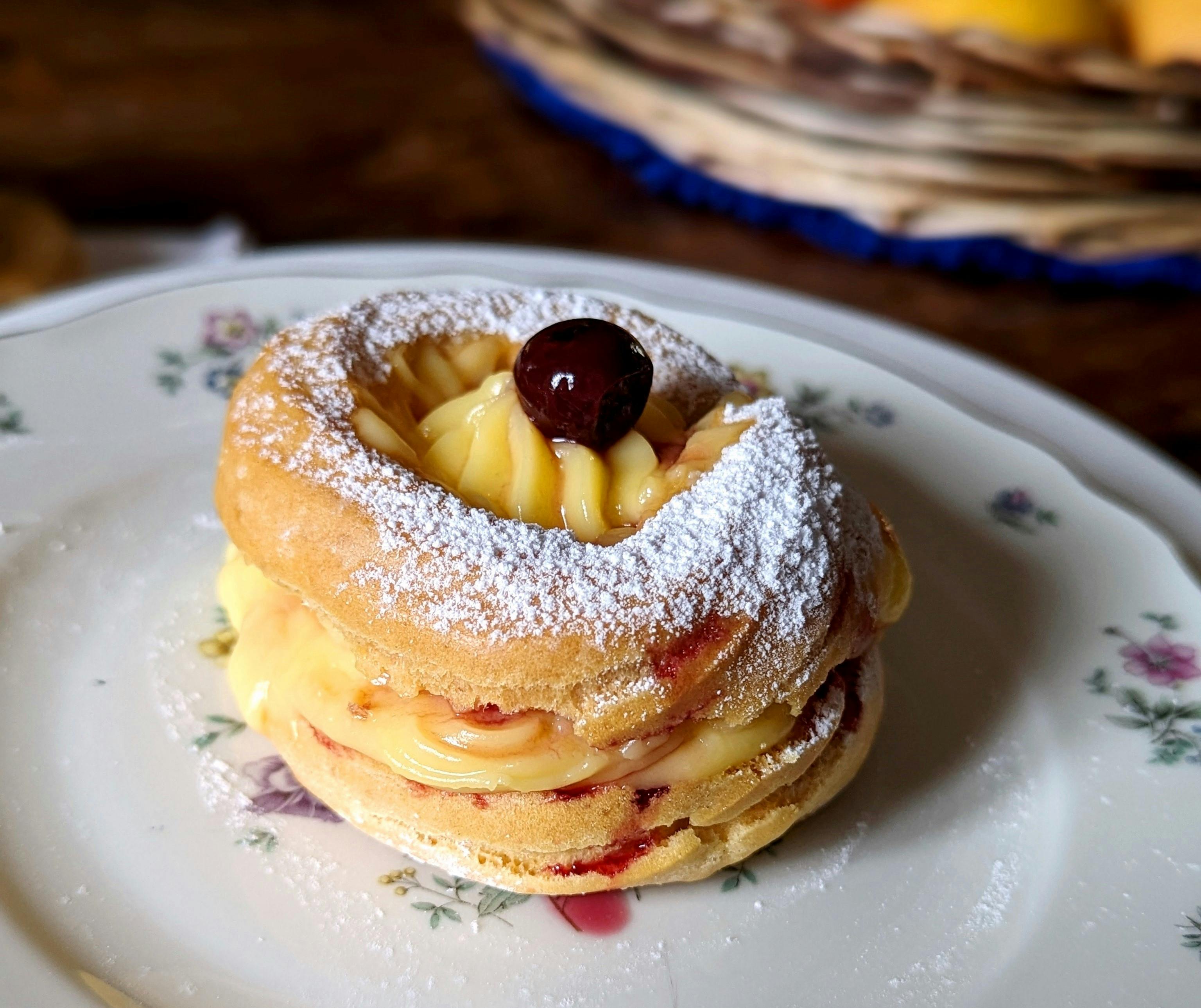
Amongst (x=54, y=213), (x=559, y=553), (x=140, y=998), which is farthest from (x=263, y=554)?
(x=54, y=213)

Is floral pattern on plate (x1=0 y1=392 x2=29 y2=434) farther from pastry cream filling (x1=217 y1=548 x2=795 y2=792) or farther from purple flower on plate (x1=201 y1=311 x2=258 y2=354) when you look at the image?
pastry cream filling (x1=217 y1=548 x2=795 y2=792)

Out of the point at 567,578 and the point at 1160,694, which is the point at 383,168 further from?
the point at 1160,694

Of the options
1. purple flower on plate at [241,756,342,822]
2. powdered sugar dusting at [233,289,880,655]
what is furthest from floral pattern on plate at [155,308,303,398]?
purple flower on plate at [241,756,342,822]

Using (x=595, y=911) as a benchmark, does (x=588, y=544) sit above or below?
above

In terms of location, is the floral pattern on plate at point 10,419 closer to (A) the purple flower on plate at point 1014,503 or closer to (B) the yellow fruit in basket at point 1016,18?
(A) the purple flower on plate at point 1014,503

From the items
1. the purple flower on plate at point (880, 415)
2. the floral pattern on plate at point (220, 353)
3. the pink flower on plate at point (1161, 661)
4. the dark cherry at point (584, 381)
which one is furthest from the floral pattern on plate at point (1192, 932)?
the floral pattern on plate at point (220, 353)

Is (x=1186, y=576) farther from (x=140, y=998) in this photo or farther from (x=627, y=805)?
(x=140, y=998)

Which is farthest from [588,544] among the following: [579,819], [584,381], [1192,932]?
[1192,932]
